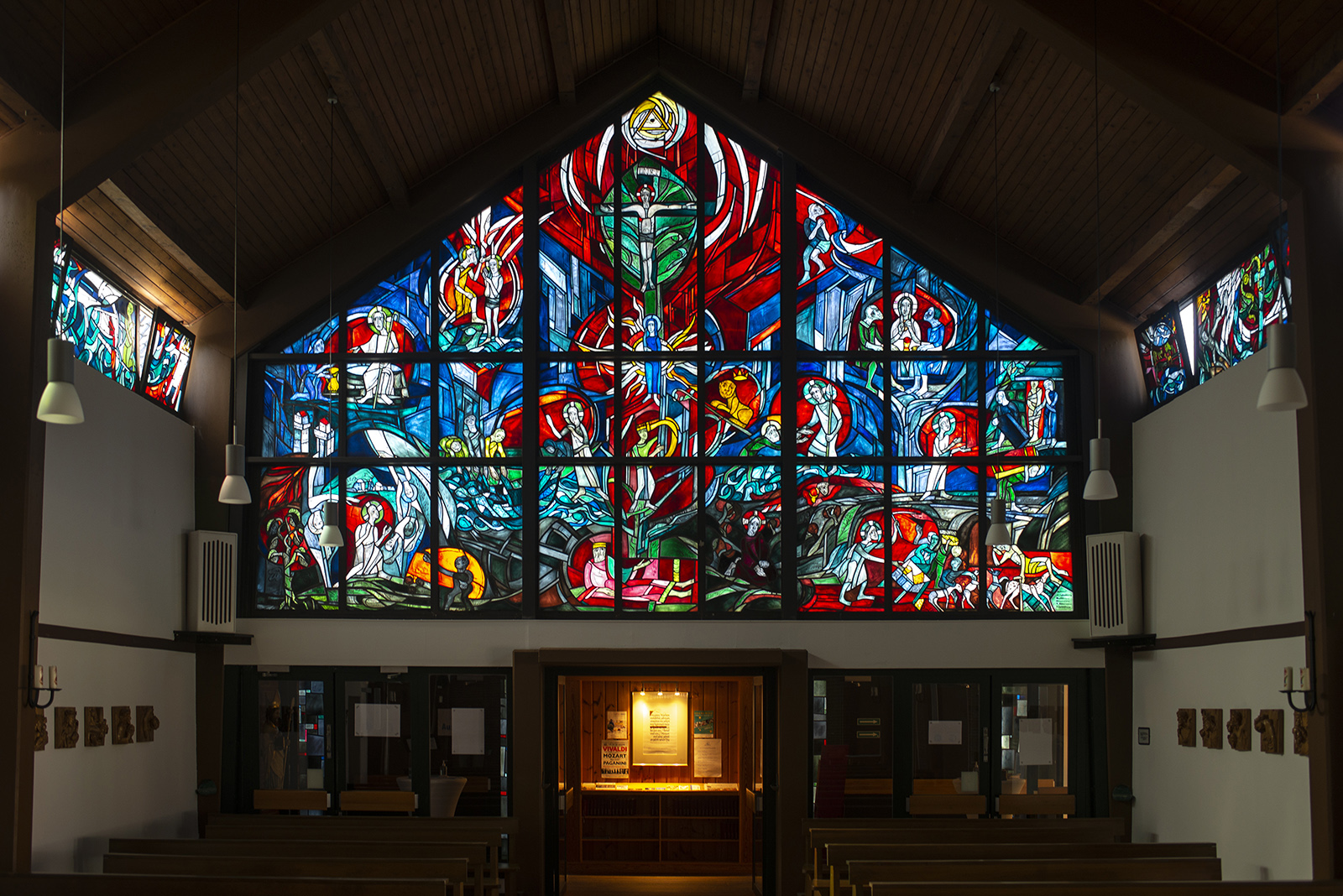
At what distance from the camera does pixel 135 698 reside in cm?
928

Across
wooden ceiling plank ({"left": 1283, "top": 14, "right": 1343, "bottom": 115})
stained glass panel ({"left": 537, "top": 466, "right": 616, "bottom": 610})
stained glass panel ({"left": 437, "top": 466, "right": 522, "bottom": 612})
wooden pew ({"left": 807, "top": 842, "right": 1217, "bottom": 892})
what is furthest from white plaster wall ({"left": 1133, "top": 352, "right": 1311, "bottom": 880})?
stained glass panel ({"left": 437, "top": 466, "right": 522, "bottom": 612})

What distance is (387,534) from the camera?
1073 centimetres

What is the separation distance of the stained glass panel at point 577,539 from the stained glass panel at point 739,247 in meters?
→ 1.65

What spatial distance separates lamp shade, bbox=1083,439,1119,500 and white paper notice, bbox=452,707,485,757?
5400mm

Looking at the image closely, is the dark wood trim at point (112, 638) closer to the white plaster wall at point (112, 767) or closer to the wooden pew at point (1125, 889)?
the white plaster wall at point (112, 767)

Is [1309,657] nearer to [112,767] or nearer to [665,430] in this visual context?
[665,430]

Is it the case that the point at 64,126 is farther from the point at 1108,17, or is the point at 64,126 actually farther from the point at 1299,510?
the point at 1299,510

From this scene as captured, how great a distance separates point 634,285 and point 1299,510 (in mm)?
5705

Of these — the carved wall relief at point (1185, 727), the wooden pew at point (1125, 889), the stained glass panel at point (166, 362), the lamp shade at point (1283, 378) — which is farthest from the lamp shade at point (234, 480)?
the carved wall relief at point (1185, 727)

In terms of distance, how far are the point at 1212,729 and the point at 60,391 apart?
25.3ft

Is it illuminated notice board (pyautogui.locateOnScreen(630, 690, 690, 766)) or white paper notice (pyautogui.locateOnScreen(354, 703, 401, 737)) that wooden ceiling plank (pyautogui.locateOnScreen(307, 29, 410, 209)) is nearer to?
white paper notice (pyautogui.locateOnScreen(354, 703, 401, 737))

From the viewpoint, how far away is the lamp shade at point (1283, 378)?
5.41 m

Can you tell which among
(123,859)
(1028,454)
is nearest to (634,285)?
(1028,454)

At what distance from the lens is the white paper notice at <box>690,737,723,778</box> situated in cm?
1277
